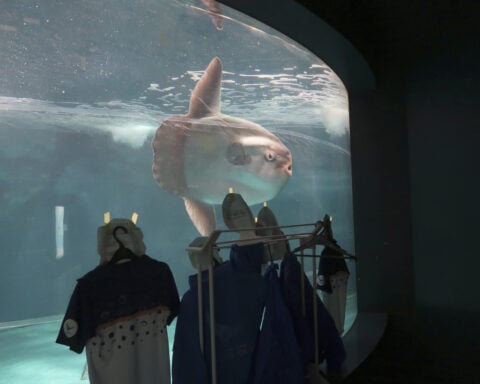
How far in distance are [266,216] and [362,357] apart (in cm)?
99

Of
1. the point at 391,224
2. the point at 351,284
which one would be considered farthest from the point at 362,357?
the point at 351,284

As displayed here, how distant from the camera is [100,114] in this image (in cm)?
502

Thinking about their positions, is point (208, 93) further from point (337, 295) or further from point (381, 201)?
point (337, 295)

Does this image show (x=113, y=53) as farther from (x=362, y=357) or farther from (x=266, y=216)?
(x=362, y=357)

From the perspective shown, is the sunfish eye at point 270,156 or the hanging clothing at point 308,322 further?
the sunfish eye at point 270,156

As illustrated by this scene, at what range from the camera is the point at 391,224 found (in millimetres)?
3049

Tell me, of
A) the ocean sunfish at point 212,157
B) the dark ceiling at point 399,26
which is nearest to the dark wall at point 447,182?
the dark ceiling at point 399,26

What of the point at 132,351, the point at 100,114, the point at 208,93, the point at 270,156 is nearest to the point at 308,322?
A: the point at 132,351

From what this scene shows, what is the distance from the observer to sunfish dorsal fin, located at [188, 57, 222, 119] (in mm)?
3736

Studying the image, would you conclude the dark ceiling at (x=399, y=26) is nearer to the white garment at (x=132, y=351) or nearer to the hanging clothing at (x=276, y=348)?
the hanging clothing at (x=276, y=348)

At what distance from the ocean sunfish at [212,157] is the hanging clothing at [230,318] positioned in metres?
1.99

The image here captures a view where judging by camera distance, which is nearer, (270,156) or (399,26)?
(399,26)

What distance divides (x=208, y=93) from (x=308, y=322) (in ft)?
8.45

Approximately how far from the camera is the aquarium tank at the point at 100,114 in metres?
2.86
